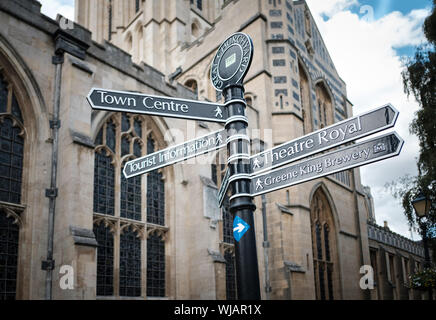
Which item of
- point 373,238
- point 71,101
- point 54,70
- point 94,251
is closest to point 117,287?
point 94,251

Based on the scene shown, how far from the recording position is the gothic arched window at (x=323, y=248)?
778 inches

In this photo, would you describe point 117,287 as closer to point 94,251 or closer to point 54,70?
point 94,251

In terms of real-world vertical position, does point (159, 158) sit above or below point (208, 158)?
below

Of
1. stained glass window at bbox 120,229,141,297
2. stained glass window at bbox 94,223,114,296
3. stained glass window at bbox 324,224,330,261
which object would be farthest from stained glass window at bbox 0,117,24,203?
stained glass window at bbox 324,224,330,261

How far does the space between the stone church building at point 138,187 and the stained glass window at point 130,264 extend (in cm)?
3

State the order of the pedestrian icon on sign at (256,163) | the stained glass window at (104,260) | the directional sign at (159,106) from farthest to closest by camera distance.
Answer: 1. the stained glass window at (104,260)
2. the pedestrian icon on sign at (256,163)
3. the directional sign at (159,106)

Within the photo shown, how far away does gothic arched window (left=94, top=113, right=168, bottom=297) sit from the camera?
11492 mm

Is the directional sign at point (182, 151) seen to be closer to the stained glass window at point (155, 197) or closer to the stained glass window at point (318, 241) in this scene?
the stained glass window at point (155, 197)

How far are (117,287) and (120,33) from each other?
2445 centimetres

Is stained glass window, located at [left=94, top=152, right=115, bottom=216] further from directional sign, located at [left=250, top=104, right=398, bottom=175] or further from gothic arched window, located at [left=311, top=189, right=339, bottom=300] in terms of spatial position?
gothic arched window, located at [left=311, top=189, right=339, bottom=300]

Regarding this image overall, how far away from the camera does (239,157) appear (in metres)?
3.71

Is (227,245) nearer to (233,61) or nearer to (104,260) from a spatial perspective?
(104,260)

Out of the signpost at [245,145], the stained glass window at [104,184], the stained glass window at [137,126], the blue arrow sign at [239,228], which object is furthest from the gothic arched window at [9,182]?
the blue arrow sign at [239,228]
